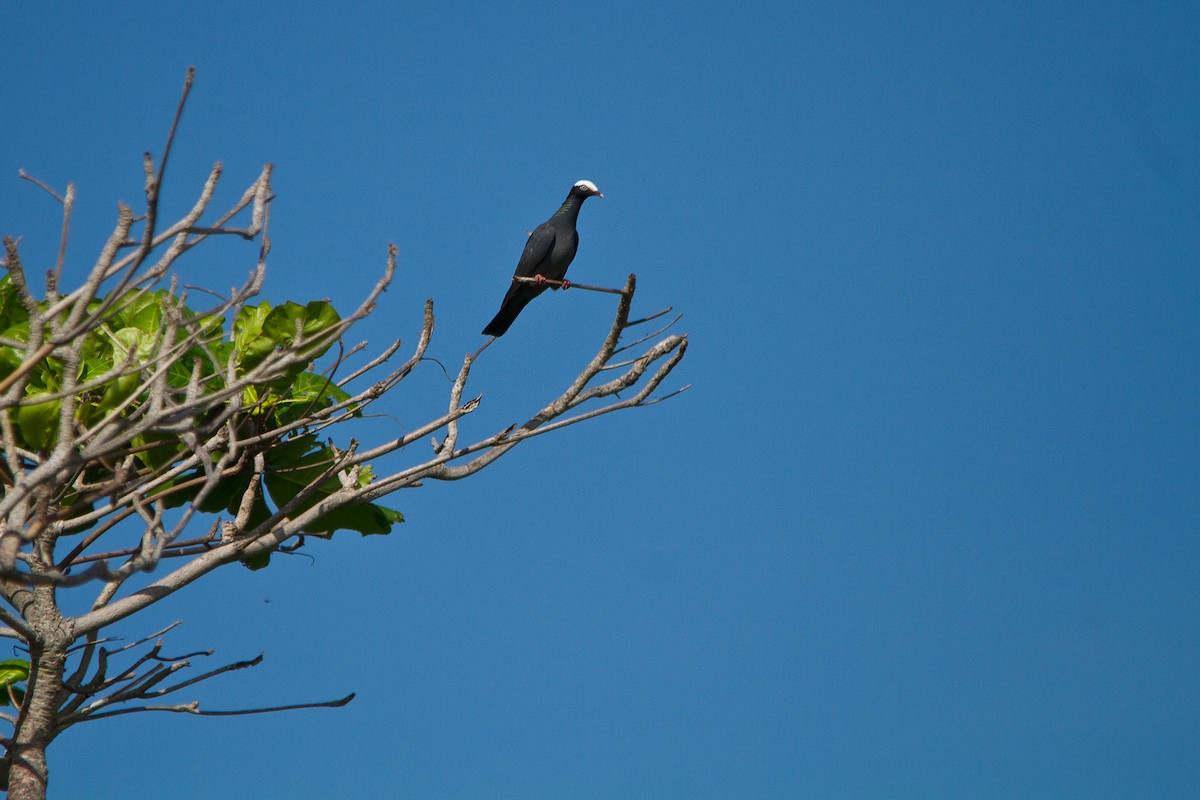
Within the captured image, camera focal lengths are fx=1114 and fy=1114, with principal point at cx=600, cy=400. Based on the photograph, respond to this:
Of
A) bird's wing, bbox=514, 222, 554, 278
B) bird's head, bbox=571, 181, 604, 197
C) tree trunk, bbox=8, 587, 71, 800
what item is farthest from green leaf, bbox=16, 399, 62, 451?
bird's head, bbox=571, 181, 604, 197

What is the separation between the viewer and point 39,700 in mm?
4465

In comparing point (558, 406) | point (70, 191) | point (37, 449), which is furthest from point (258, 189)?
point (37, 449)

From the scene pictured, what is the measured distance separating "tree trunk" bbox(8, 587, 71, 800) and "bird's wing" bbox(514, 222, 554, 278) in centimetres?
493

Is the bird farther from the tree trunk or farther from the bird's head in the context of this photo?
the tree trunk

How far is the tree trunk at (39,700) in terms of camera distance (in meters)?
4.36

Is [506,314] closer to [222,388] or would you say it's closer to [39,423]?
[222,388]

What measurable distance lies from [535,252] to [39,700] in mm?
5215

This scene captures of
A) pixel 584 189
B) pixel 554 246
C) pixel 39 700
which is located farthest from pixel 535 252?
pixel 39 700

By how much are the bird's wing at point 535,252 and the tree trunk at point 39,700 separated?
16.2ft

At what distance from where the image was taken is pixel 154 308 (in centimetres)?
489

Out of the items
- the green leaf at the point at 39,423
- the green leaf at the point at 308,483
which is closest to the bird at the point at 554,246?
Result: the green leaf at the point at 308,483

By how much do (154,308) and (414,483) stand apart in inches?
54.4

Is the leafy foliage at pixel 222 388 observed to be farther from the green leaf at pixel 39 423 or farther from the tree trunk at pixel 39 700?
the tree trunk at pixel 39 700

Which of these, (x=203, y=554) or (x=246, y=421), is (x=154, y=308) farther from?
(x=203, y=554)
